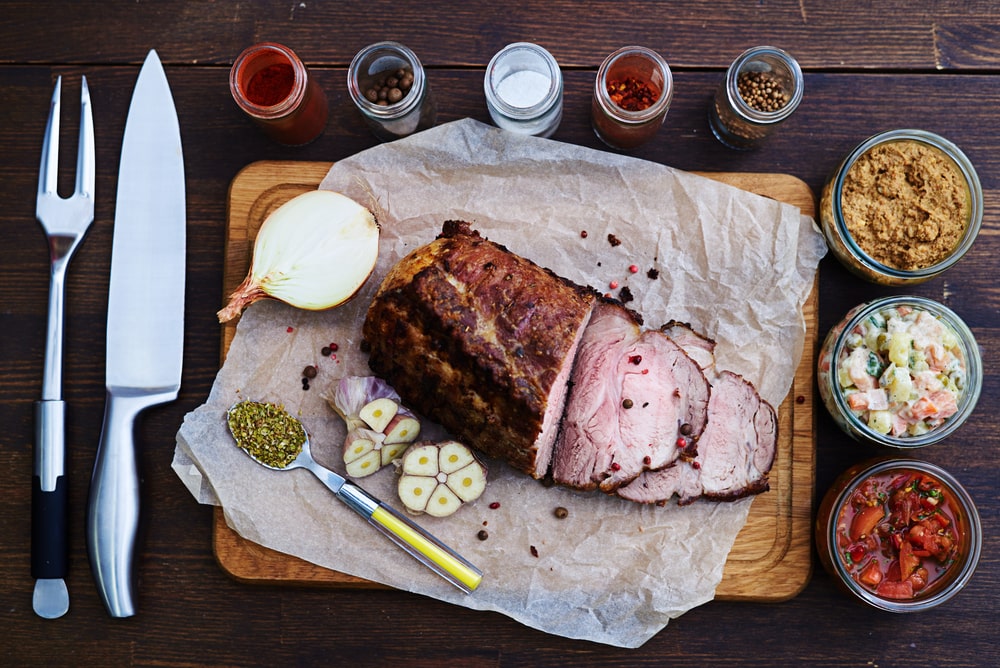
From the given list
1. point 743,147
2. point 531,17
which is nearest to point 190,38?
point 531,17

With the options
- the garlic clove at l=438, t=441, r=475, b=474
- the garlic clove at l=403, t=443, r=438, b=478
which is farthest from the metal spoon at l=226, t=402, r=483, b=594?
the garlic clove at l=438, t=441, r=475, b=474

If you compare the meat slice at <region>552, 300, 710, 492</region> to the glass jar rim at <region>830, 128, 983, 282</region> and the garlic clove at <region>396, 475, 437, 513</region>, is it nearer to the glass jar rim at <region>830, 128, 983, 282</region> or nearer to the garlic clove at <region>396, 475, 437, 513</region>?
the garlic clove at <region>396, 475, 437, 513</region>

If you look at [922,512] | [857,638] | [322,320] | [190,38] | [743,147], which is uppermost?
[190,38]

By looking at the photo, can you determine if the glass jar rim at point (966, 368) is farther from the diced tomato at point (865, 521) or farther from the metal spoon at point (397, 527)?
the metal spoon at point (397, 527)

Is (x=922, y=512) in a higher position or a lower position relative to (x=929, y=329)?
lower

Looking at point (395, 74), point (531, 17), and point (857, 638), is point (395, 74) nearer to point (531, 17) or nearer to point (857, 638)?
point (531, 17)
